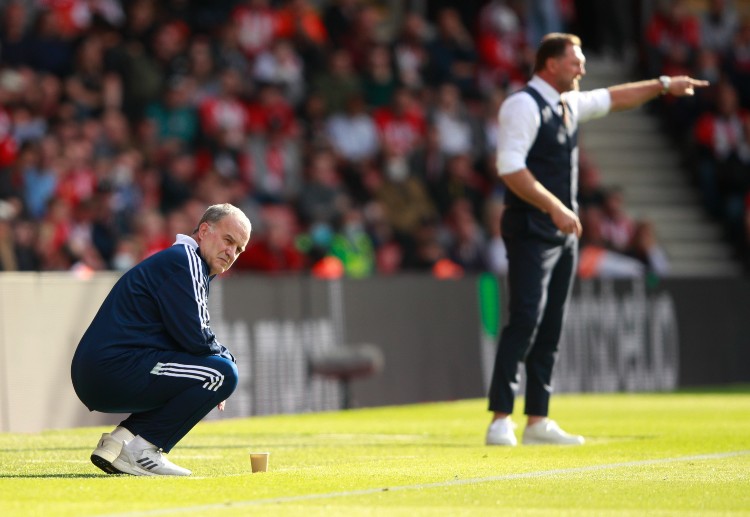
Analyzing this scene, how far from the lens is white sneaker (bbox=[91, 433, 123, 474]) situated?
7.67 m

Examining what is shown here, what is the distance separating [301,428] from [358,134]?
773 centimetres

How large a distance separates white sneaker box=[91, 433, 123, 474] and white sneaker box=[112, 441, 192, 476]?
34 mm

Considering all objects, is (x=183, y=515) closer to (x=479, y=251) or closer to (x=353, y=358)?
(x=353, y=358)

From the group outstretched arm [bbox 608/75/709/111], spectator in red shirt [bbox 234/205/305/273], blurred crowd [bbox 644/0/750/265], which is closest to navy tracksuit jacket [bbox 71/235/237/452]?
outstretched arm [bbox 608/75/709/111]

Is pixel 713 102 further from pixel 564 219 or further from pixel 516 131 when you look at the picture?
pixel 564 219

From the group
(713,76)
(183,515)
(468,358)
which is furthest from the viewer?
(713,76)

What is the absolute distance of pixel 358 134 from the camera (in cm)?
1916

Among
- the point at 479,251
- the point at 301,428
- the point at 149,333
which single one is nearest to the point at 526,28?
the point at 479,251

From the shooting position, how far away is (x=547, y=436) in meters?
9.71

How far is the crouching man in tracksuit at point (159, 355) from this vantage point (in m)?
7.60

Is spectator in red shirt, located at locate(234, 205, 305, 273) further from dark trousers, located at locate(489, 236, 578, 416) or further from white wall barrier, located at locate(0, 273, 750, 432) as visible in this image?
dark trousers, located at locate(489, 236, 578, 416)

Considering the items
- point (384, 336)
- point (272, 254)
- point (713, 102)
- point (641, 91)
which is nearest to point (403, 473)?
point (641, 91)

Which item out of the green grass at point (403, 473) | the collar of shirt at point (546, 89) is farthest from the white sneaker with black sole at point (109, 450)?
the collar of shirt at point (546, 89)

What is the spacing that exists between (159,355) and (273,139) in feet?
35.1
